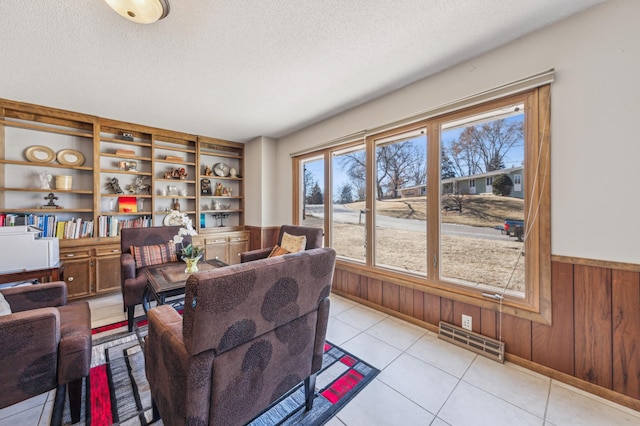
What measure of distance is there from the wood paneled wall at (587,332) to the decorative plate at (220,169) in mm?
4421

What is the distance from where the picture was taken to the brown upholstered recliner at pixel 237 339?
2.96 ft

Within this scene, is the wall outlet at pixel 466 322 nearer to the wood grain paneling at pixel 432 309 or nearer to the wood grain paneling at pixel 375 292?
the wood grain paneling at pixel 432 309

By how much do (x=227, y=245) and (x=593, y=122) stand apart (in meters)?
4.61

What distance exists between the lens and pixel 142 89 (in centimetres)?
255

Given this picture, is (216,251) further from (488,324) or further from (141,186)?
(488,324)

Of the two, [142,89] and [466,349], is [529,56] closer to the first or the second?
[466,349]

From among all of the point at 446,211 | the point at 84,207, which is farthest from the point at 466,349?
the point at 84,207

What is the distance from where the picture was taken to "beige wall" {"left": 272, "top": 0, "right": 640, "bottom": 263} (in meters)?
1.46

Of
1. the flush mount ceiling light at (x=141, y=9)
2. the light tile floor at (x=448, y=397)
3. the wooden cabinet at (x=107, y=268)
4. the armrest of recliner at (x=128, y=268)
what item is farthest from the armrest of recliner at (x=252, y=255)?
the flush mount ceiling light at (x=141, y=9)

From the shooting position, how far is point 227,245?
4.38m

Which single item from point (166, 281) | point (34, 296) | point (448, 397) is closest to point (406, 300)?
point (448, 397)

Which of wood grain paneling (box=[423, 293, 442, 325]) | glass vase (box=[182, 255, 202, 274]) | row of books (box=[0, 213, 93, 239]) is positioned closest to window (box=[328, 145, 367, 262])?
wood grain paneling (box=[423, 293, 442, 325])

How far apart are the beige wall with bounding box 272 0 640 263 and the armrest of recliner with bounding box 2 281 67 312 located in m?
3.66

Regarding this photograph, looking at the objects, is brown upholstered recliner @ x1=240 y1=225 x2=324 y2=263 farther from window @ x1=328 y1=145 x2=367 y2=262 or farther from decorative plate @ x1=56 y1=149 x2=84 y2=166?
decorative plate @ x1=56 y1=149 x2=84 y2=166
